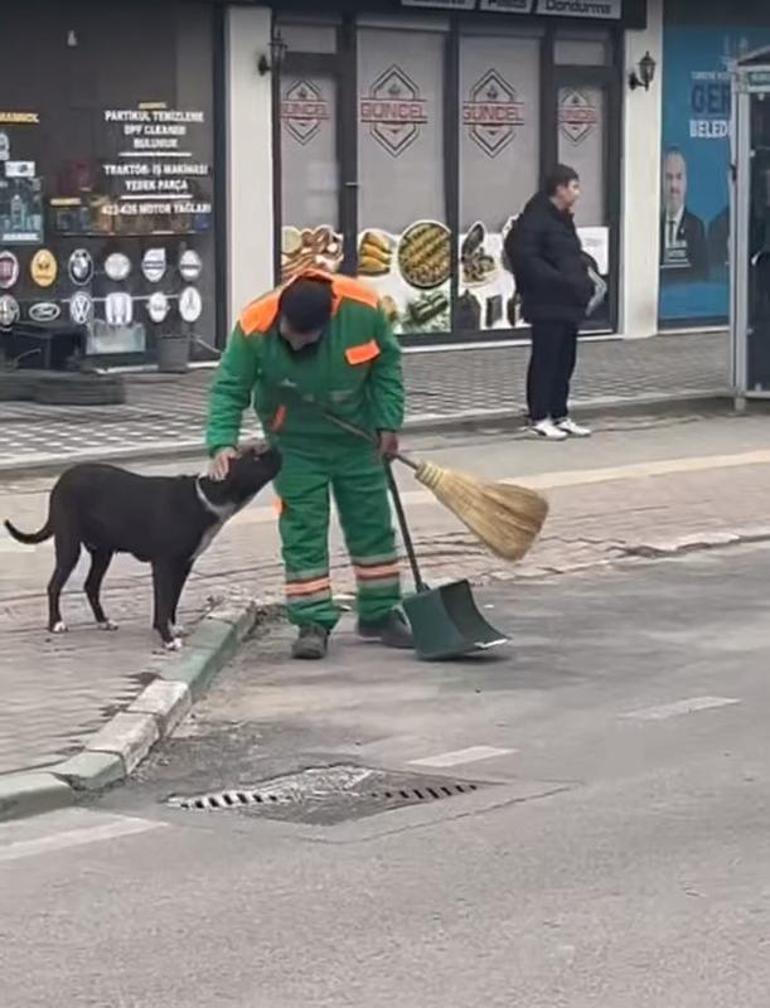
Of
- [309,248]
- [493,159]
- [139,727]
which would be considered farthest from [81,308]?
[139,727]

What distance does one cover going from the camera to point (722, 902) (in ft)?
20.1

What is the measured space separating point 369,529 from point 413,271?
42.1 ft

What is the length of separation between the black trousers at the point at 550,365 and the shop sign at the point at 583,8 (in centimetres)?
716

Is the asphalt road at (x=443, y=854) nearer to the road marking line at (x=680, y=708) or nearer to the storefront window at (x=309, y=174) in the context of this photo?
the road marking line at (x=680, y=708)

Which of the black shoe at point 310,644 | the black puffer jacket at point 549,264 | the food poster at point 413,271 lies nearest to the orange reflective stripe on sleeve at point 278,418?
the black shoe at point 310,644

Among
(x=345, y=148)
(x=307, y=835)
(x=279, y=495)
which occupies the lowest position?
(x=307, y=835)

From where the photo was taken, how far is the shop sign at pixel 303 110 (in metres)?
21.5

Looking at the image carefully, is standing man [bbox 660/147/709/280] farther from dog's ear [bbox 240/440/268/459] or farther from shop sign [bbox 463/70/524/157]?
dog's ear [bbox 240/440/268/459]

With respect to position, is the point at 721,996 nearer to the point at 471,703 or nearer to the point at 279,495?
the point at 471,703

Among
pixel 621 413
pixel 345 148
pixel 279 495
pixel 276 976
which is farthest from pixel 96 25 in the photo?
pixel 276 976

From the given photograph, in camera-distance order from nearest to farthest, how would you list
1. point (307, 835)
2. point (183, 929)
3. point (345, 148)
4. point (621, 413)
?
1. point (183, 929)
2. point (307, 835)
3. point (621, 413)
4. point (345, 148)

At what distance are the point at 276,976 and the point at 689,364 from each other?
17104 millimetres

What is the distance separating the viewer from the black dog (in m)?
9.47

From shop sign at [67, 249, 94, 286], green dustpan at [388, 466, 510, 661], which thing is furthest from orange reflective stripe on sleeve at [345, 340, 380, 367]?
shop sign at [67, 249, 94, 286]
